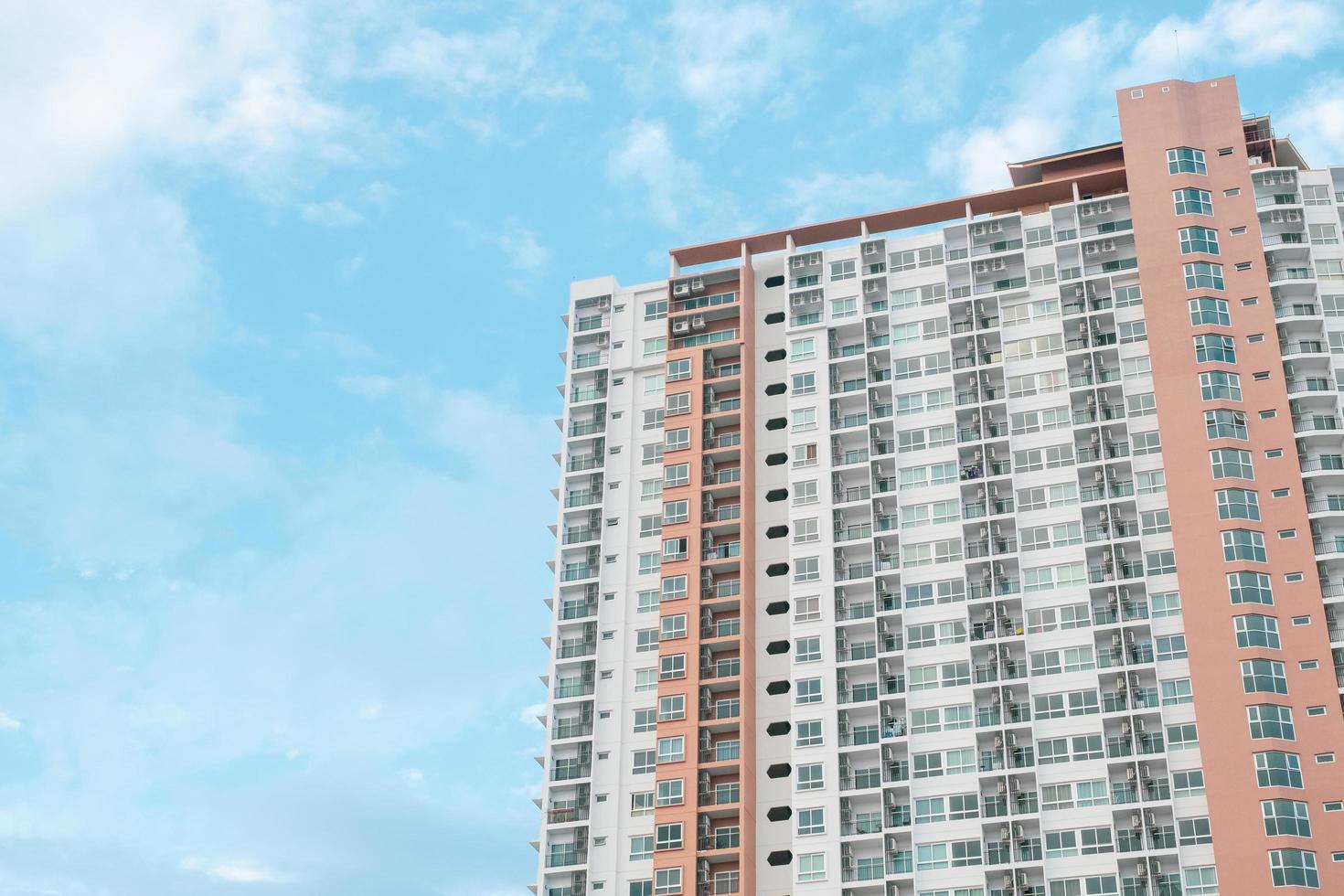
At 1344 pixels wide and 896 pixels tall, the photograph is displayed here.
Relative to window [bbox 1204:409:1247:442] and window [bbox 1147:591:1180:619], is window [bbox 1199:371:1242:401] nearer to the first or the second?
window [bbox 1204:409:1247:442]

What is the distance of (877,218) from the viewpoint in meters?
101

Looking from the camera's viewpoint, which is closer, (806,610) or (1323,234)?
(806,610)

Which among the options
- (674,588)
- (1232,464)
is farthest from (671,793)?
(1232,464)

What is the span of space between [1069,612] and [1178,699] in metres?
7.36

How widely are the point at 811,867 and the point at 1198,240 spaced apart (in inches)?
1626

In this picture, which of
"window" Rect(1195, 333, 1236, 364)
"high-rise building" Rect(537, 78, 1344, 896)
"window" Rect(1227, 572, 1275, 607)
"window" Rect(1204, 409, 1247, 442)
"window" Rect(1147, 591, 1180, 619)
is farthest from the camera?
"window" Rect(1195, 333, 1236, 364)

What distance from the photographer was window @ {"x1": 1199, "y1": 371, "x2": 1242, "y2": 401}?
85.8 meters

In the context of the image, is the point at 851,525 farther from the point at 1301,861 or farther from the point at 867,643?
the point at 1301,861

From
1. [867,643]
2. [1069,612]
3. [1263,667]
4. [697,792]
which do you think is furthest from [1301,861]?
[697,792]

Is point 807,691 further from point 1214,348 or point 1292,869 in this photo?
point 1214,348

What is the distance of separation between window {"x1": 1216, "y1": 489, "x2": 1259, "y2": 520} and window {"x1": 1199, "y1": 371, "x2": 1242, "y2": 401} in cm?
561

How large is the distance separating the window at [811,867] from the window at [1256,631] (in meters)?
23.7

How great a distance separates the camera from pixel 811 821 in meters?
83.8

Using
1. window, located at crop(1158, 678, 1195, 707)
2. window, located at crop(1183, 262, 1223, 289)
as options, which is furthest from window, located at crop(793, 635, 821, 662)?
window, located at crop(1183, 262, 1223, 289)
